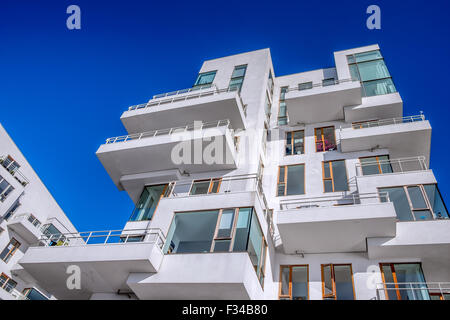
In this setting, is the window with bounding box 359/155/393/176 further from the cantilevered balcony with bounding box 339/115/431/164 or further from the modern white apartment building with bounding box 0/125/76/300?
the modern white apartment building with bounding box 0/125/76/300

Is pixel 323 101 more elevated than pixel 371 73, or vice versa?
pixel 371 73

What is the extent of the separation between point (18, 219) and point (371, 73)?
27.6 metres

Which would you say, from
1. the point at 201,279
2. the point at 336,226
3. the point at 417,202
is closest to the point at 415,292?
the point at 336,226

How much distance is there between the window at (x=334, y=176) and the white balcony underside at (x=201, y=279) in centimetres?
686

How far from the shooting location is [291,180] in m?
15.9

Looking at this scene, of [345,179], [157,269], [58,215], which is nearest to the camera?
[157,269]

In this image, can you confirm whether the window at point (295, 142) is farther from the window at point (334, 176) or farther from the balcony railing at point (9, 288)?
the balcony railing at point (9, 288)

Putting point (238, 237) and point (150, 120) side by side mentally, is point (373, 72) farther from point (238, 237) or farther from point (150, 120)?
point (238, 237)

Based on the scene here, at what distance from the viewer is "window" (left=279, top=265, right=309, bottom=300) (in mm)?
11539

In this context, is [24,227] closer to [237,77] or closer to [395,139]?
[237,77]

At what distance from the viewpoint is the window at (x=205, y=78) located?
71.6 ft

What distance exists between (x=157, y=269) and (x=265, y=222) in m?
4.38

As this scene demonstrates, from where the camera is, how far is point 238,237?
9.84 meters
